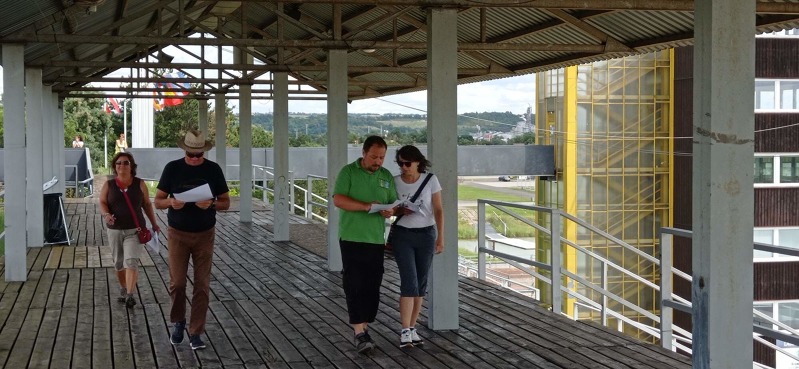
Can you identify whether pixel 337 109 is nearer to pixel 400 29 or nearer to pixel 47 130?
pixel 400 29

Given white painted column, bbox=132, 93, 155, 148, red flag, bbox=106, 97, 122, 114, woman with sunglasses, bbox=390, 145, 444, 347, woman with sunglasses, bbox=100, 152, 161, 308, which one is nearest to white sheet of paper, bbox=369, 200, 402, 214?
woman with sunglasses, bbox=390, 145, 444, 347

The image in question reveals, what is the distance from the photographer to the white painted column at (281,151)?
50.1ft

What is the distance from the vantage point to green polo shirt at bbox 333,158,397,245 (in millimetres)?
7180

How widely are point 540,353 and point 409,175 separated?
155 centimetres

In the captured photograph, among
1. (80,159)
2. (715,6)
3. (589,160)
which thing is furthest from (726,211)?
(589,160)

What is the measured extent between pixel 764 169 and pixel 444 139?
2303 centimetres

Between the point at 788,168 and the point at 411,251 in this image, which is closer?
the point at 411,251

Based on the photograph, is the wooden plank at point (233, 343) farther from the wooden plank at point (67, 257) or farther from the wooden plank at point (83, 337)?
the wooden plank at point (67, 257)

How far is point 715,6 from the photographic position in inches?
200

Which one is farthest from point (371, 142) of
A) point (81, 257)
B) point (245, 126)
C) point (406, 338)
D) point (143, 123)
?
point (143, 123)

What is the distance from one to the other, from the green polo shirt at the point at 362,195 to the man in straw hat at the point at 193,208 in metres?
0.82

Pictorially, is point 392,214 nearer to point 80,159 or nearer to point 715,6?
point 715,6

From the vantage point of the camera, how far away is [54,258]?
13.6 metres

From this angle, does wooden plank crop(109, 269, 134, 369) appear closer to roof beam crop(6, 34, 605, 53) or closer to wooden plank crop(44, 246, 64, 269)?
roof beam crop(6, 34, 605, 53)
